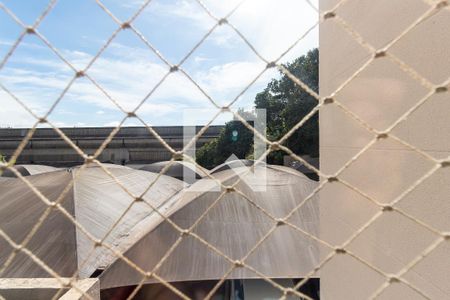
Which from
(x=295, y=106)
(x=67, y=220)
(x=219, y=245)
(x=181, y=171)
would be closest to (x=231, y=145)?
(x=181, y=171)

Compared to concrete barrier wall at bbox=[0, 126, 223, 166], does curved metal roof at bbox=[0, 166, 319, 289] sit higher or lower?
lower

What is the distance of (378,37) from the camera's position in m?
0.90

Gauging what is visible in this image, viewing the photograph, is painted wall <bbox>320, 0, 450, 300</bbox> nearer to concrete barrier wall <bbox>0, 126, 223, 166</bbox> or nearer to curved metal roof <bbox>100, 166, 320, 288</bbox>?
curved metal roof <bbox>100, 166, 320, 288</bbox>

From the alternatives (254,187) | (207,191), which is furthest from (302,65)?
(207,191)

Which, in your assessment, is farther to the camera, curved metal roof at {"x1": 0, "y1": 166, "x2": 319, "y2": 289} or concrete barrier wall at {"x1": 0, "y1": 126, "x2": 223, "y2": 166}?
concrete barrier wall at {"x1": 0, "y1": 126, "x2": 223, "y2": 166}

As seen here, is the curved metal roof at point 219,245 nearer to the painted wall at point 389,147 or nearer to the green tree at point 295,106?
the painted wall at point 389,147

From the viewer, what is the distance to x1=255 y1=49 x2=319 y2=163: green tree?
724cm

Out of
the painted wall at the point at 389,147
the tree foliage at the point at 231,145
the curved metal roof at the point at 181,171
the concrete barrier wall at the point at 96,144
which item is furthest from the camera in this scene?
the concrete barrier wall at the point at 96,144

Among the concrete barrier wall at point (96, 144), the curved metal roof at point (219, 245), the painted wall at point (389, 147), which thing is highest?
the concrete barrier wall at point (96, 144)

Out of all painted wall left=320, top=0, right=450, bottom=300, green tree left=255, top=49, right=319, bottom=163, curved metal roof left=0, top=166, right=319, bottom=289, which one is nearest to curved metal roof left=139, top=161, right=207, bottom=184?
green tree left=255, top=49, right=319, bottom=163

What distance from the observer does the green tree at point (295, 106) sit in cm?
724

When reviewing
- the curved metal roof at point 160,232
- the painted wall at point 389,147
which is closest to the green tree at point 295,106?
the curved metal roof at point 160,232

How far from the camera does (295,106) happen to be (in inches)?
294

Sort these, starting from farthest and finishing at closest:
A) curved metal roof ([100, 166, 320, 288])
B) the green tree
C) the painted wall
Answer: the green tree < curved metal roof ([100, 166, 320, 288]) < the painted wall
